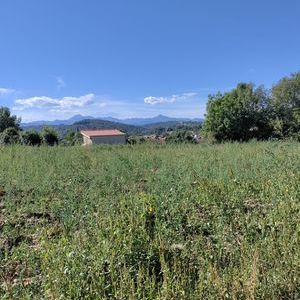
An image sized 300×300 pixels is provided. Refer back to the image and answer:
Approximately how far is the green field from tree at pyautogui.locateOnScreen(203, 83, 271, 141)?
123 ft

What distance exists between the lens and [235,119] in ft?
142

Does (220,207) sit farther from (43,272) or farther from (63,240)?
(43,272)

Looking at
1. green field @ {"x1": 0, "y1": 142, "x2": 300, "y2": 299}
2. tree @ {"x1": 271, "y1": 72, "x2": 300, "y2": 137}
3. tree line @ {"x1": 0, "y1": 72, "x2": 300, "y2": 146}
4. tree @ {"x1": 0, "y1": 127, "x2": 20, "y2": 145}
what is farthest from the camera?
tree @ {"x1": 271, "y1": 72, "x2": 300, "y2": 137}

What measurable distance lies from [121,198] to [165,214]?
897mm

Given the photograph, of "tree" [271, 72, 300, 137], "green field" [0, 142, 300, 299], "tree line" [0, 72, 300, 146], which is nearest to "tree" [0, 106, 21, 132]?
"tree line" [0, 72, 300, 146]

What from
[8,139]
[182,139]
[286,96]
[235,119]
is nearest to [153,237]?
[8,139]

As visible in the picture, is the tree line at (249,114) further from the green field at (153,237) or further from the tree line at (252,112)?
the green field at (153,237)

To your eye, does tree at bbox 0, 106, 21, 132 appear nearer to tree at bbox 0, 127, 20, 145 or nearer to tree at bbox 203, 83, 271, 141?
tree at bbox 203, 83, 271, 141

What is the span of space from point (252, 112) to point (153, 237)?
43.4 m

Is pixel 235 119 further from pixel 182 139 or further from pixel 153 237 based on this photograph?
pixel 153 237

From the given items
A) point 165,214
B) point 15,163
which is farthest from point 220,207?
point 15,163

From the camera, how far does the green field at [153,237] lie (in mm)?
2729

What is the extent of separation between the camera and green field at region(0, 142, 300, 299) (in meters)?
2.73

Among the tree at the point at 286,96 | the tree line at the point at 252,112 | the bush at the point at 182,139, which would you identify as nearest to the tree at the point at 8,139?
the bush at the point at 182,139
